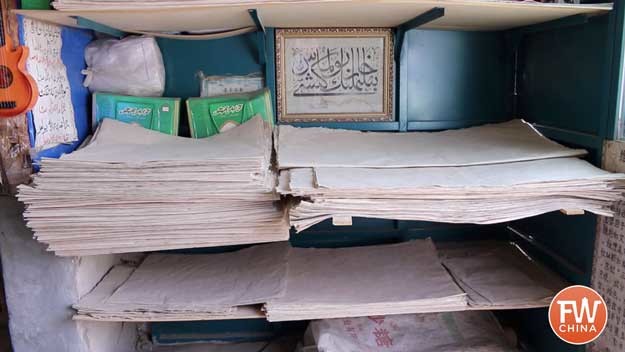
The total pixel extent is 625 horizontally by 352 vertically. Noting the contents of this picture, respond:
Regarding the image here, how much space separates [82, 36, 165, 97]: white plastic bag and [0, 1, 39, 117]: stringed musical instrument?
0.50 metres

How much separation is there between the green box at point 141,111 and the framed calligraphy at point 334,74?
47 centimetres

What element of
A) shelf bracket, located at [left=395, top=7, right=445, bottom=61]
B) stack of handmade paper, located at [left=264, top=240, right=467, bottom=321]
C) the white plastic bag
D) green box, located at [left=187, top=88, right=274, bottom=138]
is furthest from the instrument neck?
shelf bracket, located at [left=395, top=7, right=445, bottom=61]

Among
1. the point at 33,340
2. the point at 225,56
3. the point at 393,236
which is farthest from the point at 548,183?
the point at 33,340

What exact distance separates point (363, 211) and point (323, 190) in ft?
0.48

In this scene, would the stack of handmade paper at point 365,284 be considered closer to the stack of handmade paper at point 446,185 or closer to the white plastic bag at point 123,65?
the stack of handmade paper at point 446,185

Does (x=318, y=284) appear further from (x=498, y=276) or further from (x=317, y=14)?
(x=317, y=14)

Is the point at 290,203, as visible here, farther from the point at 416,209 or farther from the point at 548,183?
the point at 548,183

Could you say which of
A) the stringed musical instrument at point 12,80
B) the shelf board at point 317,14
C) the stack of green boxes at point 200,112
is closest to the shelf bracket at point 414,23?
the shelf board at point 317,14

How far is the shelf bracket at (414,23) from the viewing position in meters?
1.82

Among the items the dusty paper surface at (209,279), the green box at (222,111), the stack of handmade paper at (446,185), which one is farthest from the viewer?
the green box at (222,111)

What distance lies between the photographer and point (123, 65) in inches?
85.2

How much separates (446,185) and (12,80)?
138cm

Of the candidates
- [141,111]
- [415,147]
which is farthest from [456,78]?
[141,111]

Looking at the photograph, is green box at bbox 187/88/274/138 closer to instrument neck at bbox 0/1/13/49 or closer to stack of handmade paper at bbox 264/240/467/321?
stack of handmade paper at bbox 264/240/467/321
